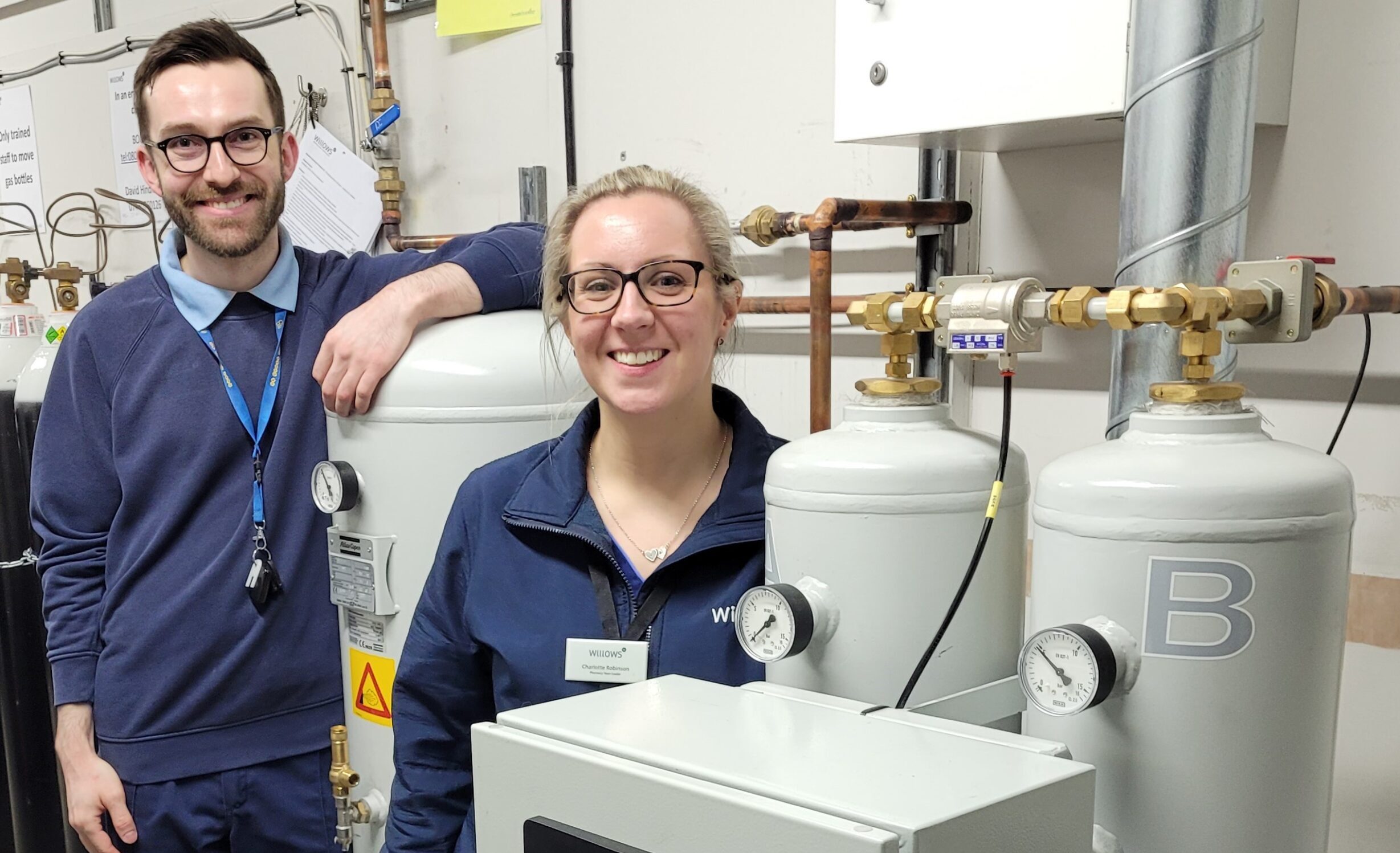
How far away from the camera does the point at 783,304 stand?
62.6 inches

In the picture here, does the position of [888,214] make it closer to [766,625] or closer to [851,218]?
[851,218]

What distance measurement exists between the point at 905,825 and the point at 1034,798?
10 cm

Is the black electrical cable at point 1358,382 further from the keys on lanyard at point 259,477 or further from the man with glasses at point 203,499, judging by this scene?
the keys on lanyard at point 259,477

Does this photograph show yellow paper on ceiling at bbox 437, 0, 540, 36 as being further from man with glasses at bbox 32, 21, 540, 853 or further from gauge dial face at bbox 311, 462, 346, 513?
gauge dial face at bbox 311, 462, 346, 513

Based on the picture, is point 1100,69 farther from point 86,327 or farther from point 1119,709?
point 86,327

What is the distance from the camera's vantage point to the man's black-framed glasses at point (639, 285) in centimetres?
102

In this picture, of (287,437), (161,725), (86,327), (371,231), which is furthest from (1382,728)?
(371,231)

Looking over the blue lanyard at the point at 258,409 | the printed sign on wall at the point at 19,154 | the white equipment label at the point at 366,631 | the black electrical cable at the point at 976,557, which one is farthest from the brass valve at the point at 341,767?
the printed sign on wall at the point at 19,154

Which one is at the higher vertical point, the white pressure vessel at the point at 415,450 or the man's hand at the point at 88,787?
the white pressure vessel at the point at 415,450

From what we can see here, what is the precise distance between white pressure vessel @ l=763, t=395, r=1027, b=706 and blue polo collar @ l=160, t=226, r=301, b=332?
759mm

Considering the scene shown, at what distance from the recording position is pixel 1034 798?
2.05 ft

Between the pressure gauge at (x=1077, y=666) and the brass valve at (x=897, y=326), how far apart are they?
24 cm

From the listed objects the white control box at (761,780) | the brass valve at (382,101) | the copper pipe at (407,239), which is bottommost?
the white control box at (761,780)

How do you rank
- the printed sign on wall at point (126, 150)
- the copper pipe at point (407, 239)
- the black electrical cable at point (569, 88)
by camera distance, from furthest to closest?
the printed sign on wall at point (126, 150) < the copper pipe at point (407, 239) < the black electrical cable at point (569, 88)
